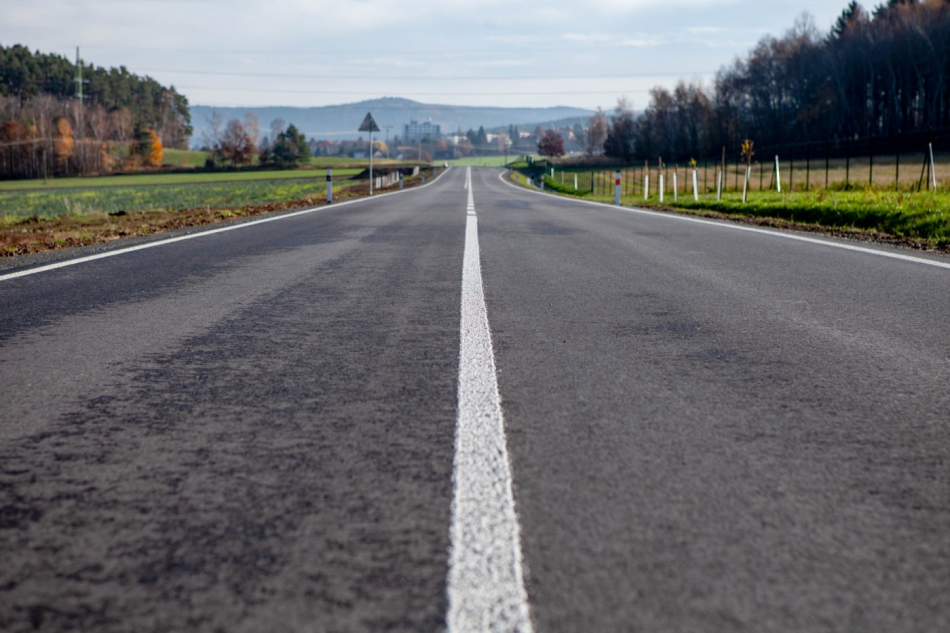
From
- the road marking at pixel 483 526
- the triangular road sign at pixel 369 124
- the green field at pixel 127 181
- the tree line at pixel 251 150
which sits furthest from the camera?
the tree line at pixel 251 150

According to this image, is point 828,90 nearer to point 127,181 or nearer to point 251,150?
point 127,181

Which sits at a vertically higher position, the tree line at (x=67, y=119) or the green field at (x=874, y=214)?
the tree line at (x=67, y=119)

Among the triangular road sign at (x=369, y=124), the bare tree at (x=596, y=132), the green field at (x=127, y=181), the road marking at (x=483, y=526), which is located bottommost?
the road marking at (x=483, y=526)

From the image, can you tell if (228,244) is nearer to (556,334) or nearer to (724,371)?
(556,334)

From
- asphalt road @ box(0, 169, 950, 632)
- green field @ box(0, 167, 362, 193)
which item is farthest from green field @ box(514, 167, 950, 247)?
green field @ box(0, 167, 362, 193)

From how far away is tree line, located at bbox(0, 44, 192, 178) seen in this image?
326 ft

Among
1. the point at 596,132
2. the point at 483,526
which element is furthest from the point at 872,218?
the point at 596,132

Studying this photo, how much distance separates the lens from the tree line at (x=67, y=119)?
326ft

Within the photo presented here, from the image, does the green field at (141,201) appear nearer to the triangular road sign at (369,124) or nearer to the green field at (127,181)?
the triangular road sign at (369,124)

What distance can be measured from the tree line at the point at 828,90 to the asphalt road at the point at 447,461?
7705 centimetres

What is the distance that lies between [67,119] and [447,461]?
12235 cm

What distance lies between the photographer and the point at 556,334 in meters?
4.16

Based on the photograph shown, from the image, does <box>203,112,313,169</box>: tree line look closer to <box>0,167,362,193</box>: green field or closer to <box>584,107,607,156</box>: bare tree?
<box>0,167,362,193</box>: green field

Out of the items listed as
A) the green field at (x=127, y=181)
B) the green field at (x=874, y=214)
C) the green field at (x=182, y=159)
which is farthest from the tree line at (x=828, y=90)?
the green field at (x=182, y=159)
